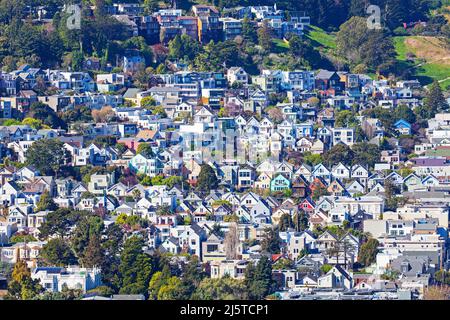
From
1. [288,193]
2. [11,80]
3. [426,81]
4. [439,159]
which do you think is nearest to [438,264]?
[288,193]

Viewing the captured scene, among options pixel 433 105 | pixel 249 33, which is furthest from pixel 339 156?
pixel 249 33

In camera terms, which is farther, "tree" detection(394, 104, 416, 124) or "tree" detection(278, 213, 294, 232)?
"tree" detection(394, 104, 416, 124)

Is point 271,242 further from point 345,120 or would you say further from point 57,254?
point 345,120

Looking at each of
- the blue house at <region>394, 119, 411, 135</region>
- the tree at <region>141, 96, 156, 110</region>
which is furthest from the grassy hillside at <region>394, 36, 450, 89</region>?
the tree at <region>141, 96, 156, 110</region>

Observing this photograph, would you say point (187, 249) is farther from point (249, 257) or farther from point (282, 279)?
point (282, 279)

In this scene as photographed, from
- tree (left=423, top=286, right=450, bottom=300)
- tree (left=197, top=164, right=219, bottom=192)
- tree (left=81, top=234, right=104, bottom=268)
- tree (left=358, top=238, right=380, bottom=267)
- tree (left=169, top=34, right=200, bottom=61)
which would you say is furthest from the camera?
tree (left=169, top=34, right=200, bottom=61)

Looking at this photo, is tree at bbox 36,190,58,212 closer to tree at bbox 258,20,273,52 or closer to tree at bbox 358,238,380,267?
tree at bbox 358,238,380,267
